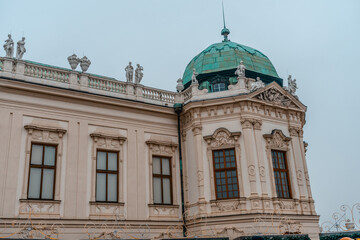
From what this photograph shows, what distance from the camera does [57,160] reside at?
16844 mm

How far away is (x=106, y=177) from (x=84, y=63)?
5.79 metres

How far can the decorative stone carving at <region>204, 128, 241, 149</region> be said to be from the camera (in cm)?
1894

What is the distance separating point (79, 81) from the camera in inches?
741

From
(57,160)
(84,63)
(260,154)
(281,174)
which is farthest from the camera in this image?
(281,174)

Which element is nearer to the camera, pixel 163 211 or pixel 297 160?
pixel 163 211

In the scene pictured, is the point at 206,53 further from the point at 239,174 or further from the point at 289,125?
the point at 239,174

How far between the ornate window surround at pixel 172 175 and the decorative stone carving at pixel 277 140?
15.7 ft

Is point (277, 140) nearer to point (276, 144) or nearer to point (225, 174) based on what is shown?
point (276, 144)

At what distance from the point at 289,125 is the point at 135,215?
9.29 metres

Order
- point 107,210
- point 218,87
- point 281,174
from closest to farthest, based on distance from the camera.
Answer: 1. point 107,210
2. point 281,174
3. point 218,87

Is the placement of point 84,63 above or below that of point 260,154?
above

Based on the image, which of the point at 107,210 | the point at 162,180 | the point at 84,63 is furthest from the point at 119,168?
the point at 84,63

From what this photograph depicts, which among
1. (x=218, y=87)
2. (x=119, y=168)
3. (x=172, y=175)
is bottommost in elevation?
(x=172, y=175)

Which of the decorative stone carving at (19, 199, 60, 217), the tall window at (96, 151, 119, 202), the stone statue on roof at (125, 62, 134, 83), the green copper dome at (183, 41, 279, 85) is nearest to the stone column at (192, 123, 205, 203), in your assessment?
the tall window at (96, 151, 119, 202)
